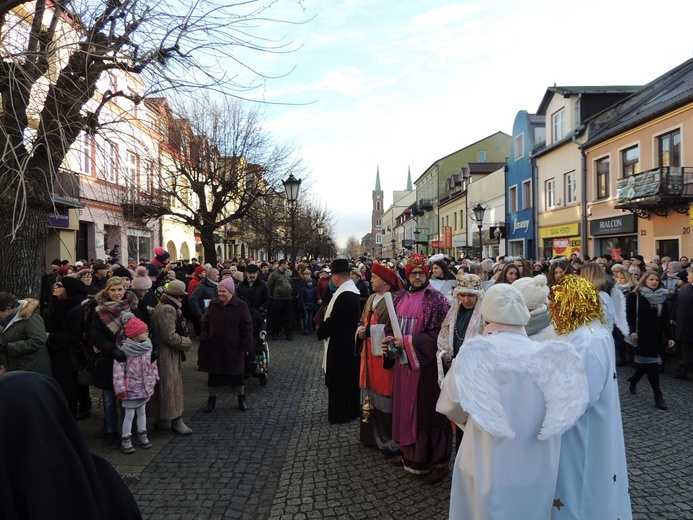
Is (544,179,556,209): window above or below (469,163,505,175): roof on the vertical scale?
below

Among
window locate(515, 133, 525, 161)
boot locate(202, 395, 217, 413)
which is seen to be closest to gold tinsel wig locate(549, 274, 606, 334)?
boot locate(202, 395, 217, 413)

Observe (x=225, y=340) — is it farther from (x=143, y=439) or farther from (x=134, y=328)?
(x=143, y=439)

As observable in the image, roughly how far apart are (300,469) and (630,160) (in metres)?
19.6

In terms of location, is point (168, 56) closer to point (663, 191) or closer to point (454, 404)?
point (454, 404)

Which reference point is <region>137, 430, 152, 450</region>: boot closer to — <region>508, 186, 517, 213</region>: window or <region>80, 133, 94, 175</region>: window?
<region>80, 133, 94, 175</region>: window

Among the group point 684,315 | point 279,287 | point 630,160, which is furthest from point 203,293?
point 630,160

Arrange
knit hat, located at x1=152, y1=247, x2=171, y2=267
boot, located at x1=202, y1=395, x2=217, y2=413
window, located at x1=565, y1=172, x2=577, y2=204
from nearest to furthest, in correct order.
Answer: boot, located at x1=202, y1=395, x2=217, y2=413 → knit hat, located at x1=152, y1=247, x2=171, y2=267 → window, located at x1=565, y1=172, x2=577, y2=204

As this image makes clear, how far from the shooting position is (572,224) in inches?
919

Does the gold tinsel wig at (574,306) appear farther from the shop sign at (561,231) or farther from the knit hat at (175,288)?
the shop sign at (561,231)

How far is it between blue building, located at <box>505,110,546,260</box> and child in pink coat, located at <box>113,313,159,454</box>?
26051 millimetres

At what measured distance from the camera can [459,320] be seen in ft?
15.9

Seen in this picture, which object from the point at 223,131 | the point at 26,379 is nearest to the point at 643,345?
the point at 26,379

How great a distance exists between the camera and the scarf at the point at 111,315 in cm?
536

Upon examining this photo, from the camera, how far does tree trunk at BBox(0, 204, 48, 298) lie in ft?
17.4
